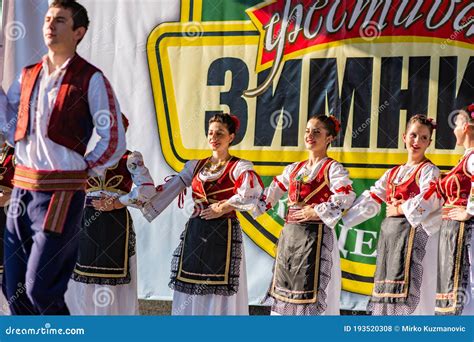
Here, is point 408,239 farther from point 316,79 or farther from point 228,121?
point 316,79

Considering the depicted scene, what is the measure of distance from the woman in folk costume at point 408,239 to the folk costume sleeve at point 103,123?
1.97 metres

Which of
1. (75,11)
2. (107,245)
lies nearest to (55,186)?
(75,11)

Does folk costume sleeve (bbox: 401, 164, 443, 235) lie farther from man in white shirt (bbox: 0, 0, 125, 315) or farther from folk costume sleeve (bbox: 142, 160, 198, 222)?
man in white shirt (bbox: 0, 0, 125, 315)

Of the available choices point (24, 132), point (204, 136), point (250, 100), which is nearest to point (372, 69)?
point (250, 100)

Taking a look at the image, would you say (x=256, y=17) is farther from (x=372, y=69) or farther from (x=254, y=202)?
(x=254, y=202)

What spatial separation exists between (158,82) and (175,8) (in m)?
0.55

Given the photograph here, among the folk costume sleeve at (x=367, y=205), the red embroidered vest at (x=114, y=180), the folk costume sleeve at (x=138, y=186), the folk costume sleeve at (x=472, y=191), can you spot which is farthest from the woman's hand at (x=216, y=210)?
the folk costume sleeve at (x=472, y=191)

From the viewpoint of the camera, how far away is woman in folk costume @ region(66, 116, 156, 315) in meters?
5.28

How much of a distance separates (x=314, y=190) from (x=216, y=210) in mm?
575

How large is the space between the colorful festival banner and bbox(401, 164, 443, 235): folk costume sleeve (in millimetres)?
738

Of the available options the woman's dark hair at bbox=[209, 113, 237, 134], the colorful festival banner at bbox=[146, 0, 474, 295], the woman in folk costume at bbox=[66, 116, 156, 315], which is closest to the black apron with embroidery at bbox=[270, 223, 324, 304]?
the woman's dark hair at bbox=[209, 113, 237, 134]

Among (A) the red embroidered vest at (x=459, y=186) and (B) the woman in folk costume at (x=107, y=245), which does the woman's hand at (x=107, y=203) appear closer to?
(B) the woman in folk costume at (x=107, y=245)

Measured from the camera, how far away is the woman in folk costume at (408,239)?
16.2 ft

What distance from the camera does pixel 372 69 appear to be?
5777mm
